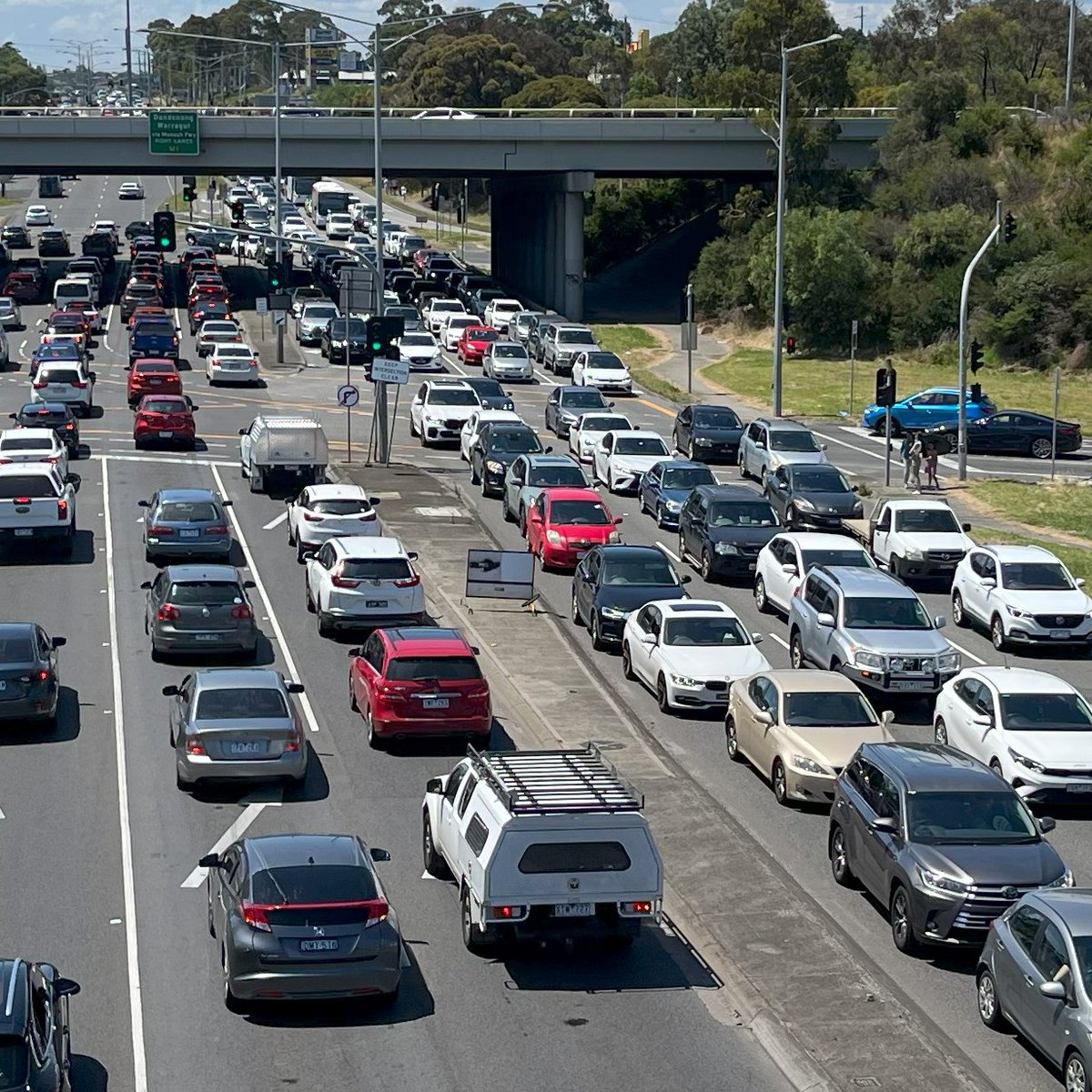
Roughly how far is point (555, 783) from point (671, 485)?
22709mm

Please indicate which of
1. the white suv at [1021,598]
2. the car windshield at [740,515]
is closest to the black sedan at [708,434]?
the car windshield at [740,515]

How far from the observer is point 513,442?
4353cm

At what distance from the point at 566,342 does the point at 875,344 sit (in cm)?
1428

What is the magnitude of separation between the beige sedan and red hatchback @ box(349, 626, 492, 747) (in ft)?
10.6

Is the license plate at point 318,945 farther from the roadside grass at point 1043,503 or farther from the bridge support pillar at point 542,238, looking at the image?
the bridge support pillar at point 542,238

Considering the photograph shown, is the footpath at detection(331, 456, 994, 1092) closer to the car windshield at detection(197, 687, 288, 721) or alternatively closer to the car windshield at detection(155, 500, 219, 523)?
the car windshield at detection(197, 687, 288, 721)

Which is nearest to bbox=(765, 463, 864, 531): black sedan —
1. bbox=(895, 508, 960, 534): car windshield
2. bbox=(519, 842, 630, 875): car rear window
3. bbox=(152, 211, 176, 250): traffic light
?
bbox=(895, 508, 960, 534): car windshield

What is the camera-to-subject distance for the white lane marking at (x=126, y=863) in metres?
15.0

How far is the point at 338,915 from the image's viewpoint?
51.1 feet

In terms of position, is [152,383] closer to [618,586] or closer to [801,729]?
[618,586]

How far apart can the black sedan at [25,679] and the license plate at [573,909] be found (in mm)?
9976

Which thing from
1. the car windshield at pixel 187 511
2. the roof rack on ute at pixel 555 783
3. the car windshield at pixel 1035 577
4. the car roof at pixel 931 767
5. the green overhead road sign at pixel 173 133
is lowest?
the car windshield at pixel 1035 577

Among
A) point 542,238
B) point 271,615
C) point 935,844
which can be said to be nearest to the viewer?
point 935,844

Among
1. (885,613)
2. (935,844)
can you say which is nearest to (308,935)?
(935,844)
